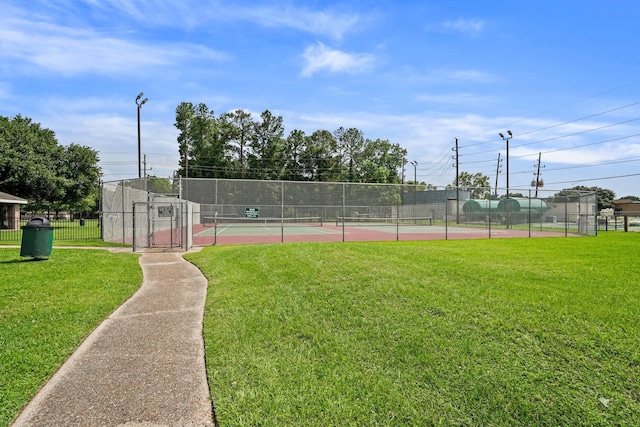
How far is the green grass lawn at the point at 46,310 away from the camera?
374cm

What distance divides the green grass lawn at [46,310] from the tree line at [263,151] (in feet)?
159

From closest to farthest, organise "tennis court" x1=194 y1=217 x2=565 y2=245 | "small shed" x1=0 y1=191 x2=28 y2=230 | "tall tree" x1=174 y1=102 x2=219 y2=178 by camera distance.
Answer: "tennis court" x1=194 y1=217 x2=565 y2=245 < "small shed" x1=0 y1=191 x2=28 y2=230 < "tall tree" x1=174 y1=102 x2=219 y2=178

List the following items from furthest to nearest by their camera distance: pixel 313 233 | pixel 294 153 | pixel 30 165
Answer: pixel 294 153 → pixel 30 165 → pixel 313 233

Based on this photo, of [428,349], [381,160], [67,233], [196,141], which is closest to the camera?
[428,349]

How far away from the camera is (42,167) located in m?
33.7

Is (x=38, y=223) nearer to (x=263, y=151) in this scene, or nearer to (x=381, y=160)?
(x=263, y=151)

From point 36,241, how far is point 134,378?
8.98 metres

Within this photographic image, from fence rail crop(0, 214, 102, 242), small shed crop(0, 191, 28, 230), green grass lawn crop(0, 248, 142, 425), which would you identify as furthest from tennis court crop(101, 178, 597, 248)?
small shed crop(0, 191, 28, 230)

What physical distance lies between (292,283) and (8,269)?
715 centimetres

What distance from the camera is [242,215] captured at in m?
18.8

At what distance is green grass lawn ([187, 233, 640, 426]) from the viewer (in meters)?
3.07

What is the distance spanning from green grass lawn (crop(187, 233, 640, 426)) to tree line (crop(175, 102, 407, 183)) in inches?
2119

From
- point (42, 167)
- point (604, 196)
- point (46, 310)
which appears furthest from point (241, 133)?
point (604, 196)

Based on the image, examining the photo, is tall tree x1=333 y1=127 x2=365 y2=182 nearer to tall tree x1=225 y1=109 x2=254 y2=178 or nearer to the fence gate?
tall tree x1=225 y1=109 x2=254 y2=178
